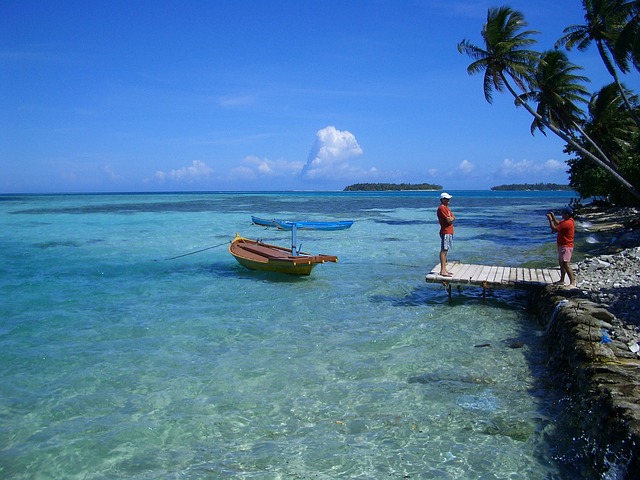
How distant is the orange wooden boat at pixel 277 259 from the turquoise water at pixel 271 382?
39 cm

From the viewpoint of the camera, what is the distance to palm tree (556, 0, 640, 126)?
20.3m

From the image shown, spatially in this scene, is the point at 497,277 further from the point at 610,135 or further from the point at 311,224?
the point at 610,135

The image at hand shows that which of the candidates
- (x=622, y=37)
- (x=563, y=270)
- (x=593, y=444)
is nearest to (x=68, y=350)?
(x=593, y=444)

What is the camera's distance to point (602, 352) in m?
6.18

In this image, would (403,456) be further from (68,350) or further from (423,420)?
(68,350)

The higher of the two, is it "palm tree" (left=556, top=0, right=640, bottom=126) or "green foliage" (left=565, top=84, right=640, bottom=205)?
"palm tree" (left=556, top=0, right=640, bottom=126)

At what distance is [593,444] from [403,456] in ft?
6.36

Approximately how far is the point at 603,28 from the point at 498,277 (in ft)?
55.2

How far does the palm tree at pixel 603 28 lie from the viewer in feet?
66.5

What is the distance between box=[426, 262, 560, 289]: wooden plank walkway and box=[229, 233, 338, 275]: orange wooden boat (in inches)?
129

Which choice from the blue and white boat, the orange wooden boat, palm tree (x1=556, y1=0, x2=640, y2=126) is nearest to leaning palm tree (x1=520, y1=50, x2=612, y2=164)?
palm tree (x1=556, y1=0, x2=640, y2=126)

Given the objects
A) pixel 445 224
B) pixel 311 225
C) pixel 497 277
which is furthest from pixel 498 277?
pixel 311 225

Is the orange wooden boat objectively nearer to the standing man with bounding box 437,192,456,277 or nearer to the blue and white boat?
the blue and white boat

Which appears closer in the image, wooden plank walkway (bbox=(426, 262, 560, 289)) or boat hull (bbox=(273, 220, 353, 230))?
wooden plank walkway (bbox=(426, 262, 560, 289))
